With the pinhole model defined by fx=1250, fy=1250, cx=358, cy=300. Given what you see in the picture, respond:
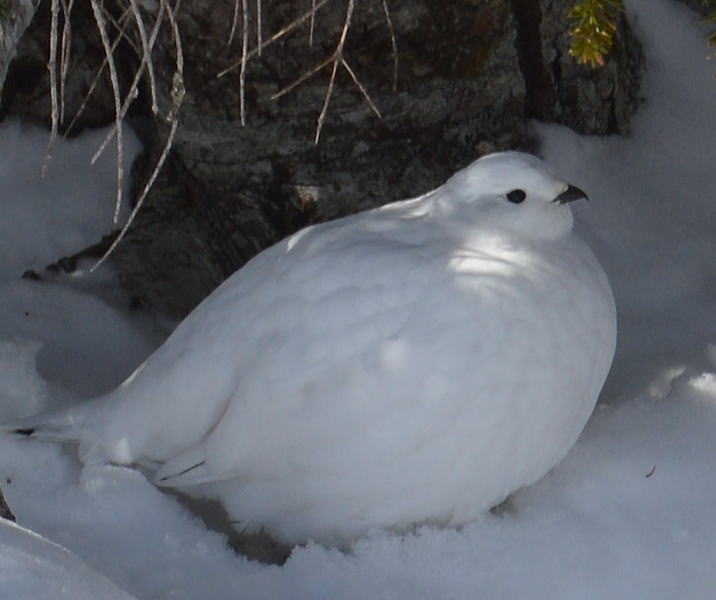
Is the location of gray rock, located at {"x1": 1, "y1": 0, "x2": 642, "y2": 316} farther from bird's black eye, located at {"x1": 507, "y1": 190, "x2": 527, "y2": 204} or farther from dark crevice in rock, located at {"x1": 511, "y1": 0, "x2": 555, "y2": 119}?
bird's black eye, located at {"x1": 507, "y1": 190, "x2": 527, "y2": 204}

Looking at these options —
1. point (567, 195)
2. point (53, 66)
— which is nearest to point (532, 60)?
point (567, 195)

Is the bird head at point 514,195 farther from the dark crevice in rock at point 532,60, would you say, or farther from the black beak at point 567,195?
the dark crevice in rock at point 532,60

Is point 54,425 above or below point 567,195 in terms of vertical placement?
below

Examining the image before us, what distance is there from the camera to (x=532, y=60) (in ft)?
11.6

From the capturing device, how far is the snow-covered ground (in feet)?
7.79

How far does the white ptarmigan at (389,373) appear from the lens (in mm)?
2383

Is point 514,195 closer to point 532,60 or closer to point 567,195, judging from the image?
point 567,195

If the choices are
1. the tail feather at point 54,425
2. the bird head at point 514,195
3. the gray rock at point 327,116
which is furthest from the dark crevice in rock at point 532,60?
the tail feather at point 54,425

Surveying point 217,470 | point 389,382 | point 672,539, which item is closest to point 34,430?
point 217,470

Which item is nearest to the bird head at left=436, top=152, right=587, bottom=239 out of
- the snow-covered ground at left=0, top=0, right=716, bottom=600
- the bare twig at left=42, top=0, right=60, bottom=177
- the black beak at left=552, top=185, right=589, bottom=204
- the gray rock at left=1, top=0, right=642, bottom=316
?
the black beak at left=552, top=185, right=589, bottom=204

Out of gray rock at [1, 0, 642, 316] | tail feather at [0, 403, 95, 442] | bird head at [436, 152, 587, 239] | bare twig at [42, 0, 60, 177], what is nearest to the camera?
bare twig at [42, 0, 60, 177]

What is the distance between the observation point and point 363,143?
11.1 feet

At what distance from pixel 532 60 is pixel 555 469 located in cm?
135

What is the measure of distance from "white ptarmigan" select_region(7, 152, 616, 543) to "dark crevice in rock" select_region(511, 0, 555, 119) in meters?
0.96
